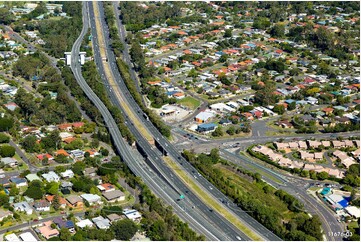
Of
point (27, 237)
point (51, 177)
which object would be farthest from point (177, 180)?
point (27, 237)

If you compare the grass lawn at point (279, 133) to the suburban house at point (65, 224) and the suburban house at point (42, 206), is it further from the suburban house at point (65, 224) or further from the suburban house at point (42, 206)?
the suburban house at point (65, 224)

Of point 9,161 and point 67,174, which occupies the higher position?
point 9,161

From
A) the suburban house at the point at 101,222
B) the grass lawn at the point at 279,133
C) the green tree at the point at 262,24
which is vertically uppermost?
the suburban house at the point at 101,222

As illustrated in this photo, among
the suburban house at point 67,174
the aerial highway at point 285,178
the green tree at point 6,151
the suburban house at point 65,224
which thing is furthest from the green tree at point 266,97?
the suburban house at point 65,224

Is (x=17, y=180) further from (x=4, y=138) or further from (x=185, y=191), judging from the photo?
(x=185, y=191)

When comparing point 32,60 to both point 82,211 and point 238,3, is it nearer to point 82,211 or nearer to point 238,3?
point 82,211

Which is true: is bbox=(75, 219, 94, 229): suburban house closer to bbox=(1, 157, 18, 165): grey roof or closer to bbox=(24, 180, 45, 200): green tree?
bbox=(24, 180, 45, 200): green tree
